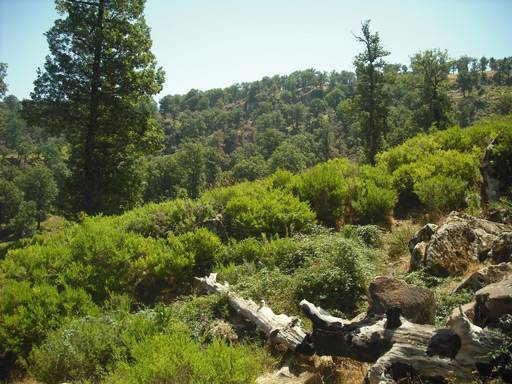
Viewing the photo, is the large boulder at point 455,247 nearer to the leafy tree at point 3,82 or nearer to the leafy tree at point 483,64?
the leafy tree at point 3,82

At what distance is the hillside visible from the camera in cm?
421

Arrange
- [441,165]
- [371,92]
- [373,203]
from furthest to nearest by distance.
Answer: [371,92] → [441,165] → [373,203]

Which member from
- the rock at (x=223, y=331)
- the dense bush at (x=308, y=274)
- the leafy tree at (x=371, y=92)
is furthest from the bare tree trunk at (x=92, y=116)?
the leafy tree at (x=371, y=92)

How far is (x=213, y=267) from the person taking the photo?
22.0ft

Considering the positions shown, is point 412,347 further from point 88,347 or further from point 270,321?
point 88,347

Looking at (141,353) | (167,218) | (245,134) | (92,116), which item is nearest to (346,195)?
(167,218)

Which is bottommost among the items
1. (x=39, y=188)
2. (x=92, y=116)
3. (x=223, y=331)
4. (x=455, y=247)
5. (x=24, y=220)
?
(x=24, y=220)

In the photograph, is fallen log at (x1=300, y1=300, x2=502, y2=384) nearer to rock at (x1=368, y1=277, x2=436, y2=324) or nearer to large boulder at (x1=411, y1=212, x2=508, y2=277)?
rock at (x1=368, y1=277, x2=436, y2=324)

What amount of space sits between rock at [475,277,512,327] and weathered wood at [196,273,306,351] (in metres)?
1.77

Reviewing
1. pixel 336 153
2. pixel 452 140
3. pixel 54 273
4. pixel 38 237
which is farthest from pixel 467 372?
pixel 336 153

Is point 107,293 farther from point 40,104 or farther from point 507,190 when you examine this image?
point 40,104

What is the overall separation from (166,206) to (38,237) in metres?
2.85

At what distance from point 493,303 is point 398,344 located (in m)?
0.90

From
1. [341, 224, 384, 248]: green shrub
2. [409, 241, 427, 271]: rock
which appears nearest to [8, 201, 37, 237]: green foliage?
[341, 224, 384, 248]: green shrub
